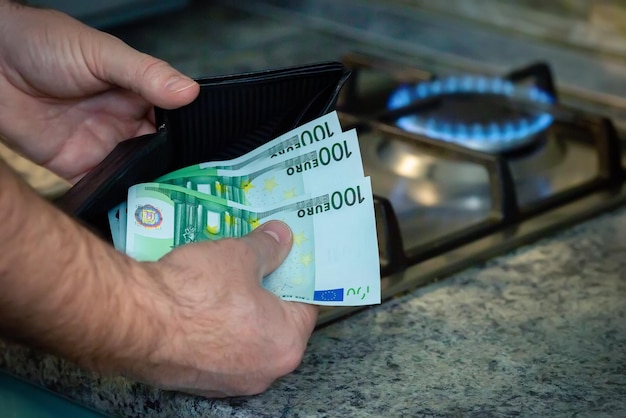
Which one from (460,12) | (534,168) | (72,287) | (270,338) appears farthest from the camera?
(460,12)

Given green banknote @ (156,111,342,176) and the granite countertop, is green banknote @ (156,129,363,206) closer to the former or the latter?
green banknote @ (156,111,342,176)

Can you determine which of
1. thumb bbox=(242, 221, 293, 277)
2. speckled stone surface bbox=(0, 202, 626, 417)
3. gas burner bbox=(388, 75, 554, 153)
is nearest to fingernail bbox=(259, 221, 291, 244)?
thumb bbox=(242, 221, 293, 277)

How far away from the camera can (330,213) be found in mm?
807

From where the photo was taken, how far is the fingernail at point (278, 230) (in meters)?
0.81

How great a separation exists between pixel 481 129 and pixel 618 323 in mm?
388

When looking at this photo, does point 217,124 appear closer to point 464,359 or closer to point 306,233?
point 306,233

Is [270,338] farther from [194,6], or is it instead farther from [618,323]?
[194,6]

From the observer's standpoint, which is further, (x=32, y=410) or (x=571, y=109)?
(x=571, y=109)

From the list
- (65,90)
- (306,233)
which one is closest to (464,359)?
(306,233)

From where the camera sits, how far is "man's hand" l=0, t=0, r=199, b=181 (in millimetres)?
889

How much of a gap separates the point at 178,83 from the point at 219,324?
19 cm

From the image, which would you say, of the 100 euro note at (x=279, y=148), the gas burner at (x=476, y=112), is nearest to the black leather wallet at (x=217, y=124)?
the 100 euro note at (x=279, y=148)

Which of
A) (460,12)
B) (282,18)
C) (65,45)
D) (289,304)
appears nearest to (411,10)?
(460,12)

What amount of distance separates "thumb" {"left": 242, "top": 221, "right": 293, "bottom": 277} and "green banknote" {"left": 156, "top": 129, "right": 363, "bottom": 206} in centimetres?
3
